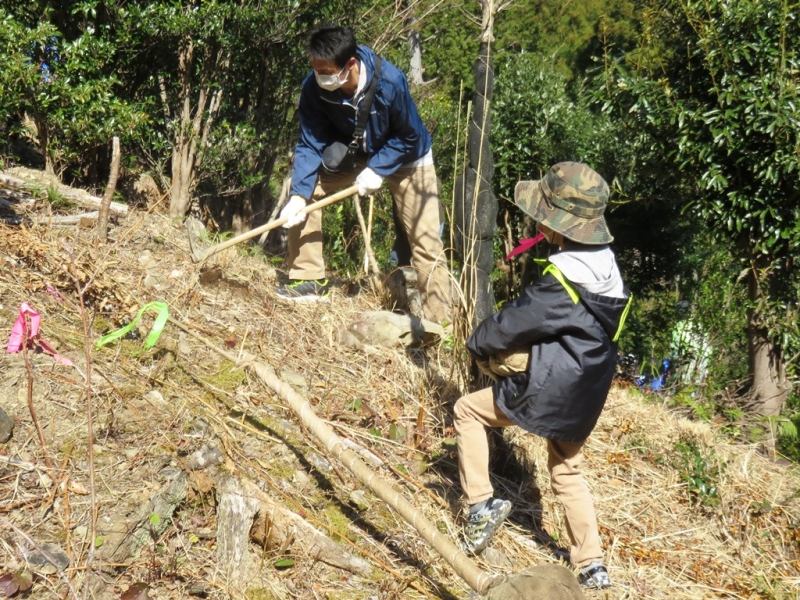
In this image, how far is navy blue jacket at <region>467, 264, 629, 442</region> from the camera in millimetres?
3029

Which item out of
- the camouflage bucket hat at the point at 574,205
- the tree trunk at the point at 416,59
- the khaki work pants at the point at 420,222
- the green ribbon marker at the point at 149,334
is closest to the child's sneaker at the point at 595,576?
the camouflage bucket hat at the point at 574,205

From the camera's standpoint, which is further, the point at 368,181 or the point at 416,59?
the point at 416,59

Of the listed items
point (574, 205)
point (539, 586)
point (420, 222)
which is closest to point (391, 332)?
point (420, 222)

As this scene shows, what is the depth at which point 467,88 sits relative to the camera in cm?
1097

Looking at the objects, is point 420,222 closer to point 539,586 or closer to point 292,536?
point 292,536

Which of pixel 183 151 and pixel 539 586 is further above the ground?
pixel 183 151

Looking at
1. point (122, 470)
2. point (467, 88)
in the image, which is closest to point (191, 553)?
point (122, 470)

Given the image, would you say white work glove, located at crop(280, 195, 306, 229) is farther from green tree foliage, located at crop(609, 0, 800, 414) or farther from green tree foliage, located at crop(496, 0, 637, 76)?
green tree foliage, located at crop(496, 0, 637, 76)

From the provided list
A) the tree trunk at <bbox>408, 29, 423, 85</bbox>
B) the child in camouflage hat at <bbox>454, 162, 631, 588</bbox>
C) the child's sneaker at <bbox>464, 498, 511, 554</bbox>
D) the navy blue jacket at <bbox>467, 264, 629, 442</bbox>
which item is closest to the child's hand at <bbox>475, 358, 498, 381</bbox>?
the child in camouflage hat at <bbox>454, 162, 631, 588</bbox>

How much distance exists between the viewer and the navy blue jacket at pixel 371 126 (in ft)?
14.9

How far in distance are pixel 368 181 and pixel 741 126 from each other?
267 centimetres

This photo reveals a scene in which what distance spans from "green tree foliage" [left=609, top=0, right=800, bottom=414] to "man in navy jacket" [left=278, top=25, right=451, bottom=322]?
2043 millimetres

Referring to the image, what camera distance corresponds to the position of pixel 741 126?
547cm

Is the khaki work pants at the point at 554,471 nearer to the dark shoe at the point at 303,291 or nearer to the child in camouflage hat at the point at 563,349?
the child in camouflage hat at the point at 563,349
